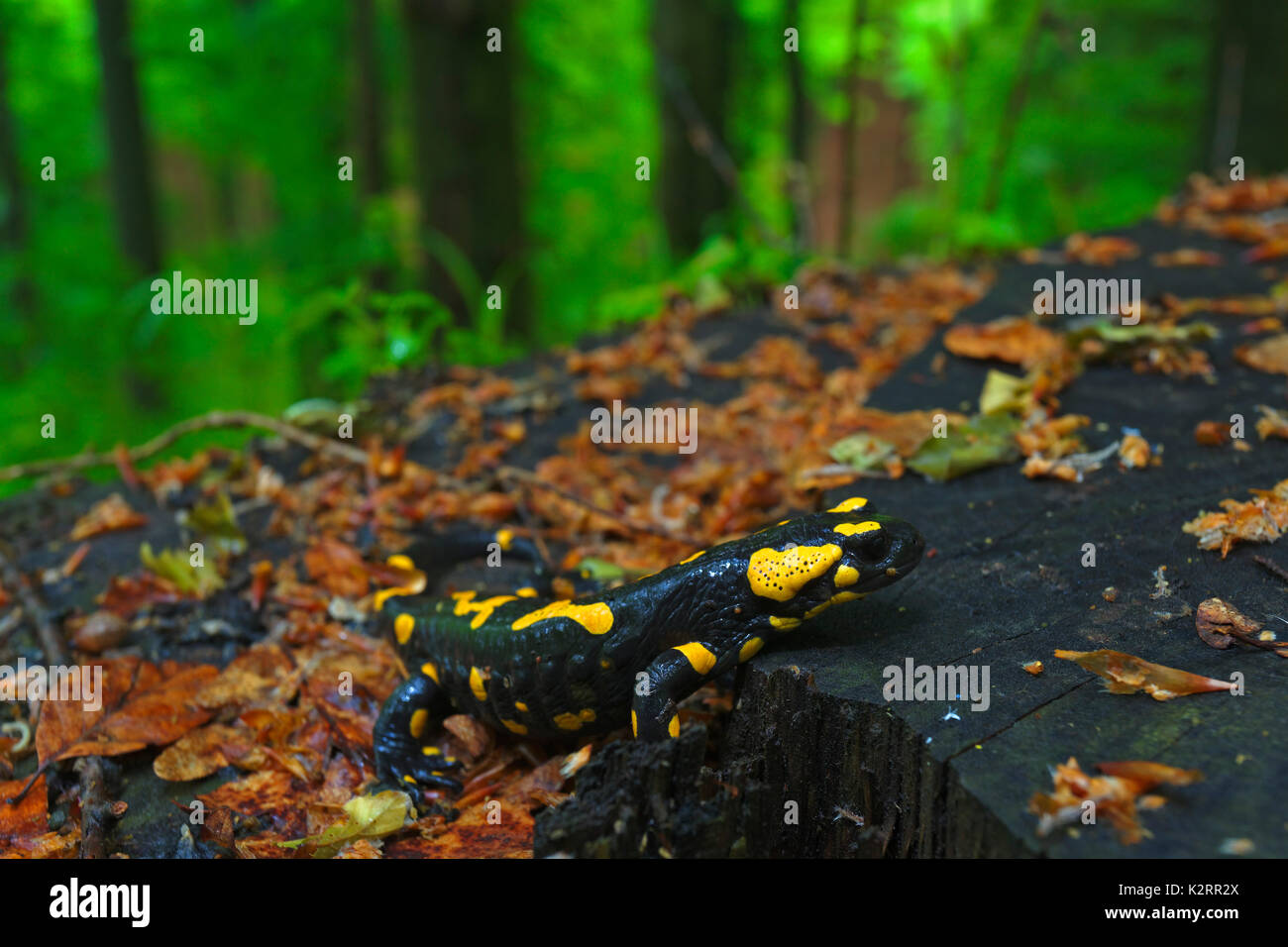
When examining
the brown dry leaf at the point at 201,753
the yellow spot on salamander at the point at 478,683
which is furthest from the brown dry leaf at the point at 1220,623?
the brown dry leaf at the point at 201,753

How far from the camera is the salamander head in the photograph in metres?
2.42

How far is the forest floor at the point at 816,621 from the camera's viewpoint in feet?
6.32

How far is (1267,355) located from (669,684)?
2888 mm

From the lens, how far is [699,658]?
2473 mm

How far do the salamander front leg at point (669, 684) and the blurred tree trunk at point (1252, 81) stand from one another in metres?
7.70

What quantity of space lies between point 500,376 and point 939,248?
4.05 metres

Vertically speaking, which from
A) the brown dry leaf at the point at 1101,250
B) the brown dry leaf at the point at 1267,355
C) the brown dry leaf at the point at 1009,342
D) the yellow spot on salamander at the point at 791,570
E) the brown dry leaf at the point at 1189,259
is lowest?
the yellow spot on salamander at the point at 791,570

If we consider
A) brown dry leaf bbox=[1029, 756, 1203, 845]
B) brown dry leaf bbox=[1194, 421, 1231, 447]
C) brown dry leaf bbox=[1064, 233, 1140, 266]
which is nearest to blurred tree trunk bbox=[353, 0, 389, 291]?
brown dry leaf bbox=[1064, 233, 1140, 266]

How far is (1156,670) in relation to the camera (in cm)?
203

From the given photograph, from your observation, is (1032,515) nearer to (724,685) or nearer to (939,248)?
(724,685)

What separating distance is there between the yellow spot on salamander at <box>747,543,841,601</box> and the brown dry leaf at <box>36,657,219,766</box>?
6.05 ft

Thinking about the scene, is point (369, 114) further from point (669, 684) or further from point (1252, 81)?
point (669, 684)

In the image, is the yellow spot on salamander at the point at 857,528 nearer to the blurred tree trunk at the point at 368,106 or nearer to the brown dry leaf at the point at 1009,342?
the brown dry leaf at the point at 1009,342

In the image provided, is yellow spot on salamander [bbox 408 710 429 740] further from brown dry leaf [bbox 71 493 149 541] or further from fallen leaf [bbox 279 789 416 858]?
brown dry leaf [bbox 71 493 149 541]
